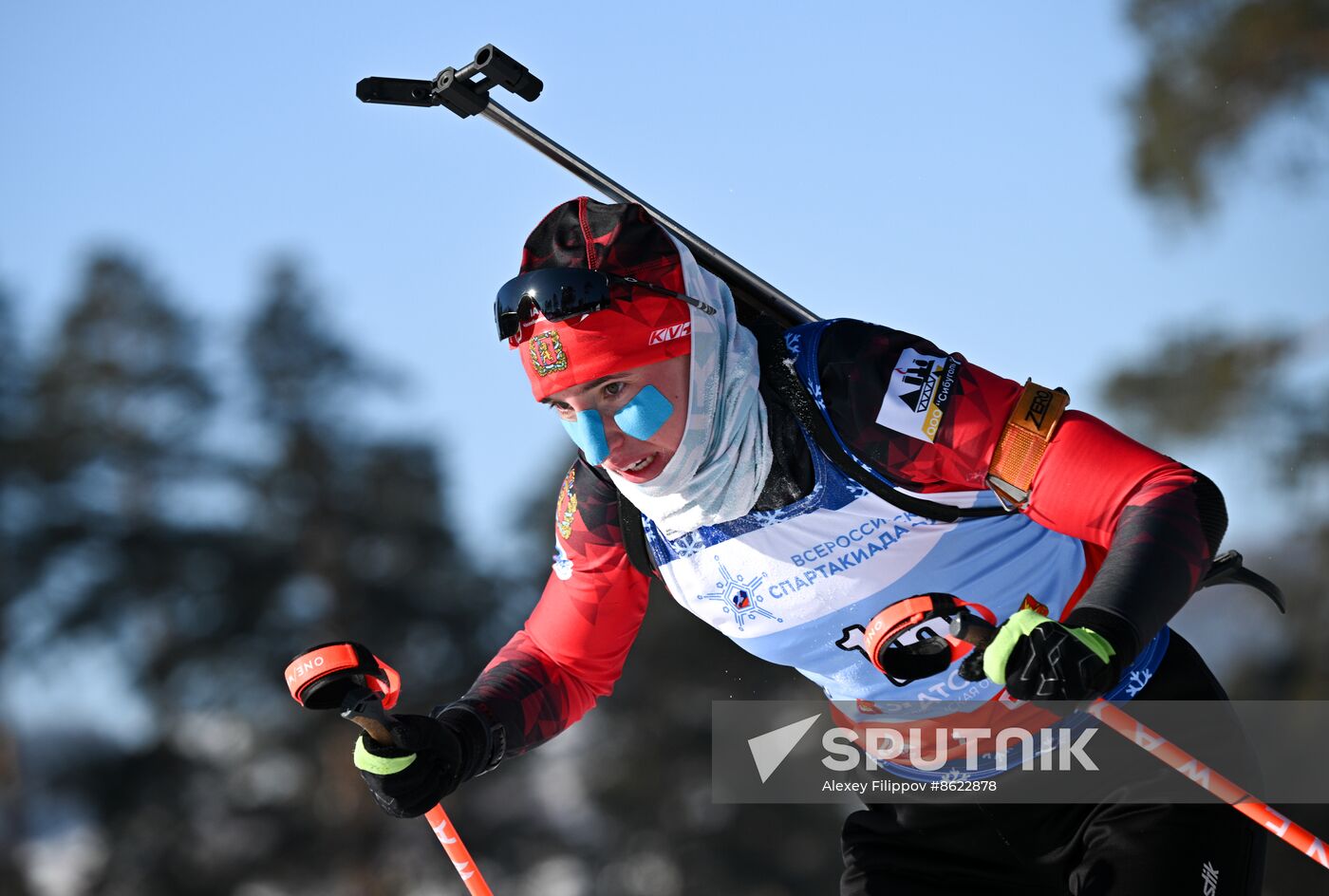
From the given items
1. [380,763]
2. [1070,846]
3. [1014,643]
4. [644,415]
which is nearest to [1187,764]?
[1070,846]

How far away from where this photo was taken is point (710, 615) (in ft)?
10.4

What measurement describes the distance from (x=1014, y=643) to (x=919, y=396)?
1.99 feet

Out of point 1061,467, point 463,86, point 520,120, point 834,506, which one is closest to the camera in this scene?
point 1061,467

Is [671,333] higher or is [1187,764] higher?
[671,333]

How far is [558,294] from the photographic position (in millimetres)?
3014

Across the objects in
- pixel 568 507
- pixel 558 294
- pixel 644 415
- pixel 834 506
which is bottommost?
pixel 568 507

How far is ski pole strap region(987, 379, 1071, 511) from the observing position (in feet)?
8.70

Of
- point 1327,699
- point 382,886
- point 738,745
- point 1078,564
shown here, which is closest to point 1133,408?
point 1327,699

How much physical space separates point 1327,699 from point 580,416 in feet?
53.0

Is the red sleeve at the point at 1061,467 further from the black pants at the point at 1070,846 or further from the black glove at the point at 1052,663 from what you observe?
the black pants at the point at 1070,846

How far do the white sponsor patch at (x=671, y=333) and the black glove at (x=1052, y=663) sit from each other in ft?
3.41

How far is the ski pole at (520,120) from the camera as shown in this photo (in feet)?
11.5

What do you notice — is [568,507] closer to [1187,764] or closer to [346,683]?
[346,683]

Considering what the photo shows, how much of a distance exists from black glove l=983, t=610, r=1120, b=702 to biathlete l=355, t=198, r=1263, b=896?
0.40m
